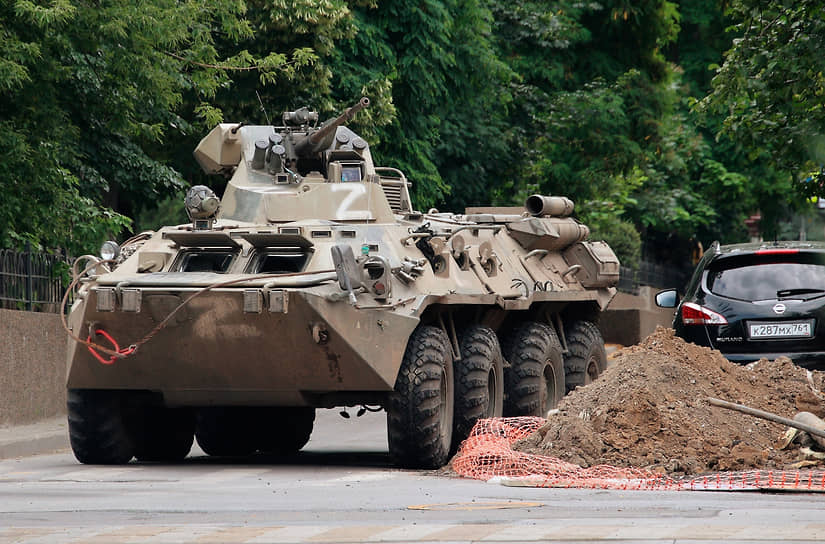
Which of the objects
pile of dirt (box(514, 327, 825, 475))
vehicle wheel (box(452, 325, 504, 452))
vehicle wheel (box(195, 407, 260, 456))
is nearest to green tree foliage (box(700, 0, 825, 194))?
vehicle wheel (box(452, 325, 504, 452))

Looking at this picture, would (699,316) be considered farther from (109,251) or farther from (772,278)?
(109,251)

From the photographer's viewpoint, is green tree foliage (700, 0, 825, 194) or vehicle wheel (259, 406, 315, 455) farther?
green tree foliage (700, 0, 825, 194)

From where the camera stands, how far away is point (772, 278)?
47.3 feet

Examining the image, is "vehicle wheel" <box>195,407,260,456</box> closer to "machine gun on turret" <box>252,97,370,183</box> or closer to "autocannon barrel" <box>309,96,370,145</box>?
"machine gun on turret" <box>252,97,370,183</box>

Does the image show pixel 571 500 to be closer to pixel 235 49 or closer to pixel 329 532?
pixel 329 532

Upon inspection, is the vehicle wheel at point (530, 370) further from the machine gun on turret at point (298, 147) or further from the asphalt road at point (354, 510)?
the asphalt road at point (354, 510)

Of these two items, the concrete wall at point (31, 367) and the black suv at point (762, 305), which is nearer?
the black suv at point (762, 305)

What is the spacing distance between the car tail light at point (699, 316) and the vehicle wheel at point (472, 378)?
1724 millimetres

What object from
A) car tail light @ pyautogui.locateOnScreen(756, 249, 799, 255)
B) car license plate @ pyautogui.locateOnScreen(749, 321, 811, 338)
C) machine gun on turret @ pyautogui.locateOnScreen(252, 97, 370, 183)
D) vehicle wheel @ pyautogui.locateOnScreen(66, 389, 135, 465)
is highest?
machine gun on turret @ pyautogui.locateOnScreen(252, 97, 370, 183)

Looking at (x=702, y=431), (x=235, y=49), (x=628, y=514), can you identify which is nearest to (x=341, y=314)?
→ (x=702, y=431)

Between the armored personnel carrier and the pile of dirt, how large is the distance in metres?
1.32

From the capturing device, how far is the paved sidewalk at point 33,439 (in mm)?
15328

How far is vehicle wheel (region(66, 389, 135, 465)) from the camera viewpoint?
13.9 metres

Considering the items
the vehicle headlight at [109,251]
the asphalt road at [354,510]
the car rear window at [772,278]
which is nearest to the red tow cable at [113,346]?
the asphalt road at [354,510]
